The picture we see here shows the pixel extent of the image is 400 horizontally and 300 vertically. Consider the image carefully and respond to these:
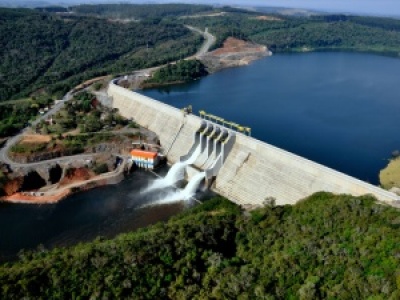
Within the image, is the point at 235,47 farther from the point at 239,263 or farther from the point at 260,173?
the point at 239,263

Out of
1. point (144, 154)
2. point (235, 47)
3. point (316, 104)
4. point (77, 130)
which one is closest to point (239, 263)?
point (144, 154)

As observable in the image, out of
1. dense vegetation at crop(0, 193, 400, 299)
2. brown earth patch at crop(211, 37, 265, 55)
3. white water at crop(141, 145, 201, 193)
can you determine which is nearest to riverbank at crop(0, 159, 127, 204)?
white water at crop(141, 145, 201, 193)

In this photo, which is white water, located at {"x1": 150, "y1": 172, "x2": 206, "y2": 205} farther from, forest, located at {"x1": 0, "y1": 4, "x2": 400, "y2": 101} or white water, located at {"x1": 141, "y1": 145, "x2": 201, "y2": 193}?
forest, located at {"x1": 0, "y1": 4, "x2": 400, "y2": 101}

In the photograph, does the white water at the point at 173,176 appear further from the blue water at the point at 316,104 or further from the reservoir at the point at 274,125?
the blue water at the point at 316,104

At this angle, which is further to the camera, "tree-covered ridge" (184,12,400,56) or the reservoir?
"tree-covered ridge" (184,12,400,56)

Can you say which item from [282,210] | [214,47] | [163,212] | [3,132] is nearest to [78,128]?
[3,132]
